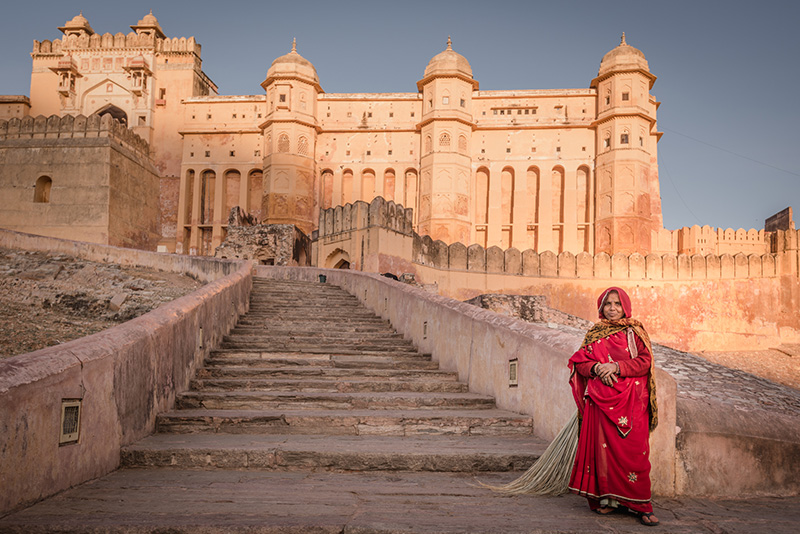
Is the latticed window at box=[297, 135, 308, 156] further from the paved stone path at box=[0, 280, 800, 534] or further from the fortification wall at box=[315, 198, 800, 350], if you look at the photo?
the paved stone path at box=[0, 280, 800, 534]

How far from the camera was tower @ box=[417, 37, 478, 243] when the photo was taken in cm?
3494

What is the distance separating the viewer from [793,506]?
3.76 m

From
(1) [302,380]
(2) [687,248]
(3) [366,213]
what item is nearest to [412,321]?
(1) [302,380]

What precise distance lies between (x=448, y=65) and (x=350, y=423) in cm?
3364

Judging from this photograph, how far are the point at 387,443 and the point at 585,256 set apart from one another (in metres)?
24.4

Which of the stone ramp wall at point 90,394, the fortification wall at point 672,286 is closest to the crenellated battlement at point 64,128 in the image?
the fortification wall at point 672,286

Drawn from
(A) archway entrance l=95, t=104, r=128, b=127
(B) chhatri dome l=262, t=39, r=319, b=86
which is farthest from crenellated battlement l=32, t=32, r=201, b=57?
(B) chhatri dome l=262, t=39, r=319, b=86

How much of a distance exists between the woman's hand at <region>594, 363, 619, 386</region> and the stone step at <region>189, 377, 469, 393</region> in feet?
9.59

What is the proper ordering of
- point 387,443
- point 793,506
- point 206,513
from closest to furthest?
point 206,513 < point 793,506 < point 387,443

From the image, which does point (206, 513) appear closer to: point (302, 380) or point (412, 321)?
point (302, 380)

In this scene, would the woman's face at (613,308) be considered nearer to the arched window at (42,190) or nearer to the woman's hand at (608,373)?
the woman's hand at (608,373)

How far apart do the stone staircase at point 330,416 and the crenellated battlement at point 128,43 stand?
3739 cm

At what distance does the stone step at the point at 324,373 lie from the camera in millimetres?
6715

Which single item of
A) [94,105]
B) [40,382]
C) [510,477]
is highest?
[94,105]
